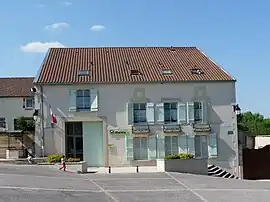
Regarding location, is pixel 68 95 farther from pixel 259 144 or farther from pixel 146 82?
pixel 259 144

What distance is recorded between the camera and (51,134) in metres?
32.9

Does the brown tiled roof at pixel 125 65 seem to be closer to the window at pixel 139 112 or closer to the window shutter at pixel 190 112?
the window at pixel 139 112

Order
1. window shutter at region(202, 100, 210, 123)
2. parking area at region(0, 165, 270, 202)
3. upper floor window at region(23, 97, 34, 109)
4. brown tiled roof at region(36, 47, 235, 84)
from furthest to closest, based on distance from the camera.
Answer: upper floor window at region(23, 97, 34, 109) → brown tiled roof at region(36, 47, 235, 84) → window shutter at region(202, 100, 210, 123) → parking area at region(0, 165, 270, 202)

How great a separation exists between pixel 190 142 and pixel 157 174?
7.93 m

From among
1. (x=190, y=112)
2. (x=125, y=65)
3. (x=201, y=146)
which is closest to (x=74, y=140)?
(x=125, y=65)

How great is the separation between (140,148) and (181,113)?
3588mm

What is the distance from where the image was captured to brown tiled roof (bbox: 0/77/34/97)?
49.2 m

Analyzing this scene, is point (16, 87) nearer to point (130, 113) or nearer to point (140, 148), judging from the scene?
point (130, 113)

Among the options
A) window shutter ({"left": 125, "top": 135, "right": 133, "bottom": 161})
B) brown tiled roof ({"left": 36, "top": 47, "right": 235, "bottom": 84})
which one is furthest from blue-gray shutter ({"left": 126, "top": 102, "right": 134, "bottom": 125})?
brown tiled roof ({"left": 36, "top": 47, "right": 235, "bottom": 84})

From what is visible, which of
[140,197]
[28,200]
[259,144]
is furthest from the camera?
[259,144]

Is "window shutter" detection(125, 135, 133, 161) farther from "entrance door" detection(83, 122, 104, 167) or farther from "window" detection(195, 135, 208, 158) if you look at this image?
"window" detection(195, 135, 208, 158)

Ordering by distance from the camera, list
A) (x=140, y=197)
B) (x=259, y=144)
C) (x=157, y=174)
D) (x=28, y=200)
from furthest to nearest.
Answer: (x=259, y=144)
(x=157, y=174)
(x=140, y=197)
(x=28, y=200)

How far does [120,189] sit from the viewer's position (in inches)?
773

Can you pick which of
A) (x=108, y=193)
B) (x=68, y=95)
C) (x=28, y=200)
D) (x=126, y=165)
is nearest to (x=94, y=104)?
(x=68, y=95)
